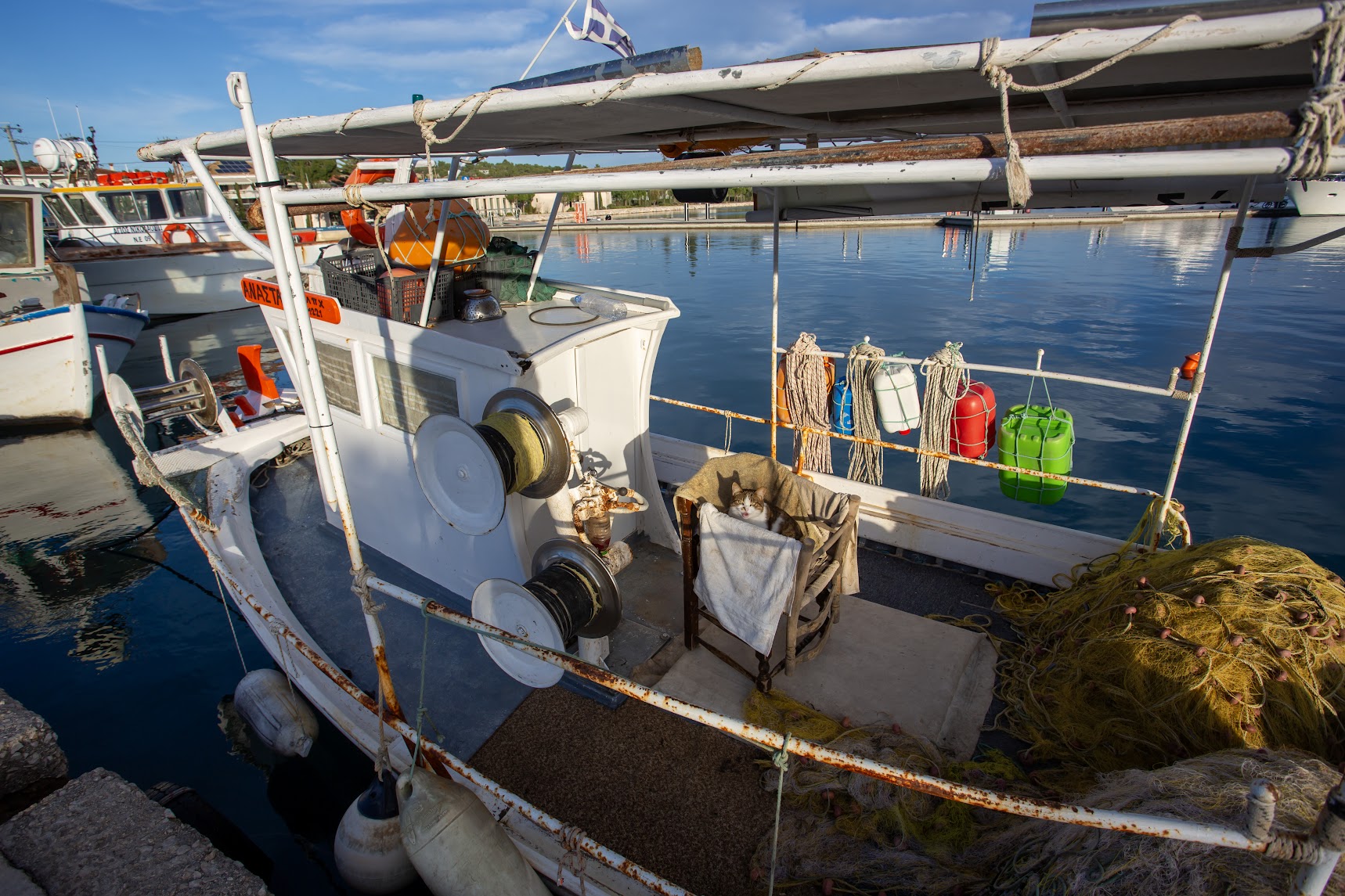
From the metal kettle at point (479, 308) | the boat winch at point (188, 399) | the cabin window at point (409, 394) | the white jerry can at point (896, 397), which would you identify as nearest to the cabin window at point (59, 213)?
the boat winch at point (188, 399)

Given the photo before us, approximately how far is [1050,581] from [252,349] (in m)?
13.2

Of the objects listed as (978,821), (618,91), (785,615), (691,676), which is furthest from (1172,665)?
(618,91)

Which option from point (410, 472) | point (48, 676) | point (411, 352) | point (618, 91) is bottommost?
point (48, 676)

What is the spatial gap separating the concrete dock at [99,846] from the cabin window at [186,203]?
103 ft

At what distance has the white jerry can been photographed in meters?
7.20

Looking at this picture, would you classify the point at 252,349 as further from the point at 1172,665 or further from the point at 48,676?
the point at 1172,665

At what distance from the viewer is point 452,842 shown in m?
3.21

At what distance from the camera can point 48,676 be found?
24.1 ft

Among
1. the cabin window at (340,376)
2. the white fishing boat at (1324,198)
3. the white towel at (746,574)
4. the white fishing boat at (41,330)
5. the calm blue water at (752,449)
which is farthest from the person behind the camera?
the white fishing boat at (41,330)

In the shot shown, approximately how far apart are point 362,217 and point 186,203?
2857cm

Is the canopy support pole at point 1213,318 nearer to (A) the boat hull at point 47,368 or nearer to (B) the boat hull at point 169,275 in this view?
(A) the boat hull at point 47,368

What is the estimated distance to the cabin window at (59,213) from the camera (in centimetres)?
2508

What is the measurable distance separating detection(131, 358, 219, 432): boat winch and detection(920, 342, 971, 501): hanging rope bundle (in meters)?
10.7

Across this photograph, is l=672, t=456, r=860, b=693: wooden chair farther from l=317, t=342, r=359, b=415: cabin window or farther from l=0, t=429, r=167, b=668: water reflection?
l=0, t=429, r=167, b=668: water reflection
